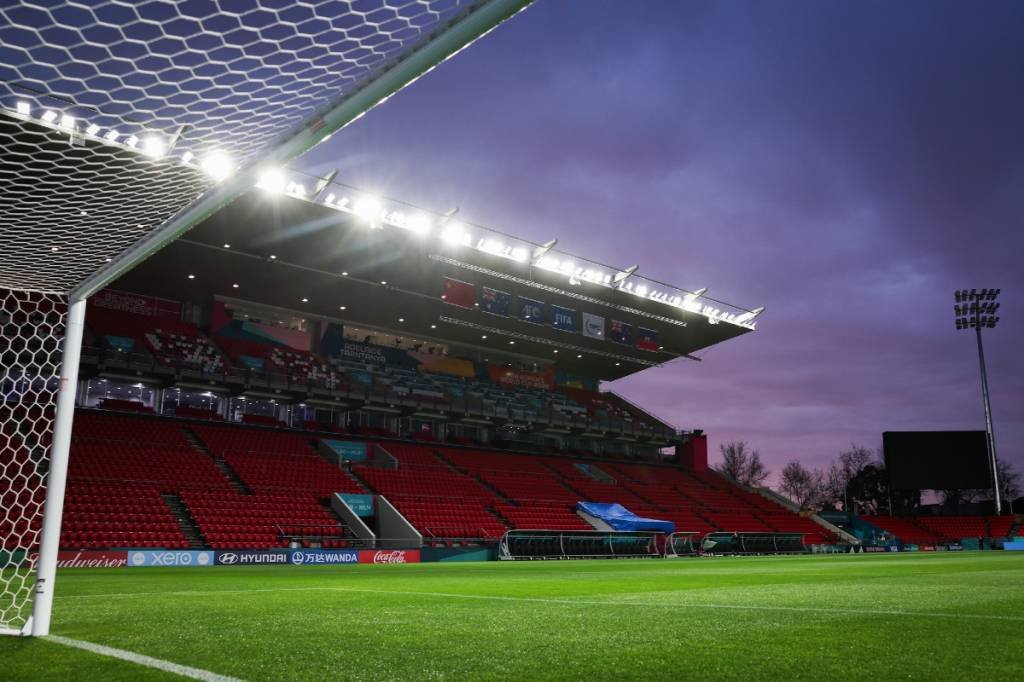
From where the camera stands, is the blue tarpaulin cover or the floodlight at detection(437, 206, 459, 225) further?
the blue tarpaulin cover

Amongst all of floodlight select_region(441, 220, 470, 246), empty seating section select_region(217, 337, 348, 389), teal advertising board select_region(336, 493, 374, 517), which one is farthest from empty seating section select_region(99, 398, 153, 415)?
floodlight select_region(441, 220, 470, 246)

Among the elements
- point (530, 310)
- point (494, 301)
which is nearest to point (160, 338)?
point (494, 301)

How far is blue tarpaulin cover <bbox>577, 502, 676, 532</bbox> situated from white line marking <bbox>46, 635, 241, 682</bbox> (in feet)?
80.7

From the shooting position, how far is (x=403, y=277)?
→ 2978 cm

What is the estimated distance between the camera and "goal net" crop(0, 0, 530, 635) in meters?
3.24

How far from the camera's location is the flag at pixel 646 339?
122 feet

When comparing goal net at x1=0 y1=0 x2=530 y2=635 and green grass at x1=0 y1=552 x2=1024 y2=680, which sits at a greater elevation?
goal net at x1=0 y1=0 x2=530 y2=635

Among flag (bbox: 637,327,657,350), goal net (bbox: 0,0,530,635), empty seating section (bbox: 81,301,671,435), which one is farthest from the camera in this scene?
flag (bbox: 637,327,657,350)

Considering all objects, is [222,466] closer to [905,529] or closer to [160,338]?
[160,338]

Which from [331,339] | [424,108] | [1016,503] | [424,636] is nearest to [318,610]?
[424,636]

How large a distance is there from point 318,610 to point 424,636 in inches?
74.7

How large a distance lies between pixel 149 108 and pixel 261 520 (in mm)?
20080

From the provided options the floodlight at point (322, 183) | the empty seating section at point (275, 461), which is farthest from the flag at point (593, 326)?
the floodlight at point (322, 183)

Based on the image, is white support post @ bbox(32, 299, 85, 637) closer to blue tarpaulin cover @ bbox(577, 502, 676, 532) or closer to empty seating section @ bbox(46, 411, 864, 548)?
empty seating section @ bbox(46, 411, 864, 548)
